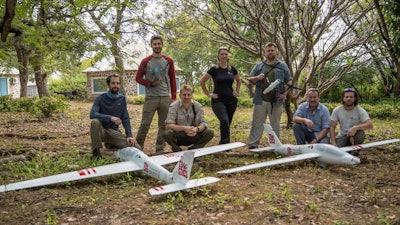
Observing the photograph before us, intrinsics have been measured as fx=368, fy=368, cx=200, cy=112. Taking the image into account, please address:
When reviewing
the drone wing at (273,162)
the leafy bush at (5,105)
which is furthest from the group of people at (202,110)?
the leafy bush at (5,105)

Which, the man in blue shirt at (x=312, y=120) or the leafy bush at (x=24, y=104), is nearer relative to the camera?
the man in blue shirt at (x=312, y=120)

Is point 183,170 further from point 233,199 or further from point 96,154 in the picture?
point 96,154

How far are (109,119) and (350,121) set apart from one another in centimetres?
432

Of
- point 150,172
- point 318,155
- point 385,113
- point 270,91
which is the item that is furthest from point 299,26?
point 385,113

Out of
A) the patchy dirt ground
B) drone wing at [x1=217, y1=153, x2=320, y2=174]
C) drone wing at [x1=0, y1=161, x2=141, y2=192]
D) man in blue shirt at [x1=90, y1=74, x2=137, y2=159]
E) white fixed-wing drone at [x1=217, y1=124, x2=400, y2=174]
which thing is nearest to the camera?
the patchy dirt ground

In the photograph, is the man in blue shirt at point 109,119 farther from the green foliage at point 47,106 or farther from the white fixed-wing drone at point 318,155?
the green foliage at point 47,106

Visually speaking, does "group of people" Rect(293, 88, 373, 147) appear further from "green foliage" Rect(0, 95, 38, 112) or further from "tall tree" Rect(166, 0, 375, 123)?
"green foliage" Rect(0, 95, 38, 112)

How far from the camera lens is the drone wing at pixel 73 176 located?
487cm

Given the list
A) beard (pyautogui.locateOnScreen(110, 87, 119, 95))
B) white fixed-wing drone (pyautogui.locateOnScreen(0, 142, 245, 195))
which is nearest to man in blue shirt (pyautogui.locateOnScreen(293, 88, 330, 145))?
white fixed-wing drone (pyautogui.locateOnScreen(0, 142, 245, 195))

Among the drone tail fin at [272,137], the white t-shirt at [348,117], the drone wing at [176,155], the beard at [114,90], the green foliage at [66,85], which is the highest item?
the green foliage at [66,85]

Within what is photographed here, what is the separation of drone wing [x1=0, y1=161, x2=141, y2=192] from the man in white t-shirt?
365cm

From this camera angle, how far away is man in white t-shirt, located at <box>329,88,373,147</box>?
6520mm

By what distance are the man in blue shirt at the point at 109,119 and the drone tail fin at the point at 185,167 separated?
1.82m

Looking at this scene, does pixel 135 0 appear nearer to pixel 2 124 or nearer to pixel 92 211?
pixel 2 124
